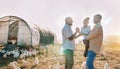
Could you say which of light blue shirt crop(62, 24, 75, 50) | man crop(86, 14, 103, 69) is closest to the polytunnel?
light blue shirt crop(62, 24, 75, 50)

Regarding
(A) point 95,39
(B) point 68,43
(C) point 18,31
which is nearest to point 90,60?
(A) point 95,39

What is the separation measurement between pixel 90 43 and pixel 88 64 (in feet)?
2.00

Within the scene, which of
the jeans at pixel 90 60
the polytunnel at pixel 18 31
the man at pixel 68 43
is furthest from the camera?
the polytunnel at pixel 18 31

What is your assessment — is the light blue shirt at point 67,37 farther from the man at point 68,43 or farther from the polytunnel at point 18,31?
the polytunnel at point 18,31

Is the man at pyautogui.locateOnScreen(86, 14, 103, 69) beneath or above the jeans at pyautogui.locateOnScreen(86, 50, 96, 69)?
above

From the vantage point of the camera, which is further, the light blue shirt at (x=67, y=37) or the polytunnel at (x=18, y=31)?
the polytunnel at (x=18, y=31)

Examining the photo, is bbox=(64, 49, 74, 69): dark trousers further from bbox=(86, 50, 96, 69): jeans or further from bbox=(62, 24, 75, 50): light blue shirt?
bbox=(86, 50, 96, 69): jeans

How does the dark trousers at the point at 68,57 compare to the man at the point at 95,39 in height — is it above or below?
below

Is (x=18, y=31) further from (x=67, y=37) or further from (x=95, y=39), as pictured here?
(x=95, y=39)

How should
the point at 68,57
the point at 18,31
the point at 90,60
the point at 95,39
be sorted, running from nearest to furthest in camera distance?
the point at 90,60 → the point at 95,39 → the point at 68,57 → the point at 18,31

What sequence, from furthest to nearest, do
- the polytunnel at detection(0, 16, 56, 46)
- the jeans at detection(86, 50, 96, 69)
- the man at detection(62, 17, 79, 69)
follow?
the polytunnel at detection(0, 16, 56, 46)
the man at detection(62, 17, 79, 69)
the jeans at detection(86, 50, 96, 69)

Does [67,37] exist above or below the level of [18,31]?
→ below

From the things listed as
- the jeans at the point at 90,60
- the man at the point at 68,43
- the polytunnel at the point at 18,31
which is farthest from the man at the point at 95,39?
the polytunnel at the point at 18,31

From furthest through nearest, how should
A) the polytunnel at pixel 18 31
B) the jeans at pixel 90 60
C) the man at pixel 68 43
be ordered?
1. the polytunnel at pixel 18 31
2. the man at pixel 68 43
3. the jeans at pixel 90 60
